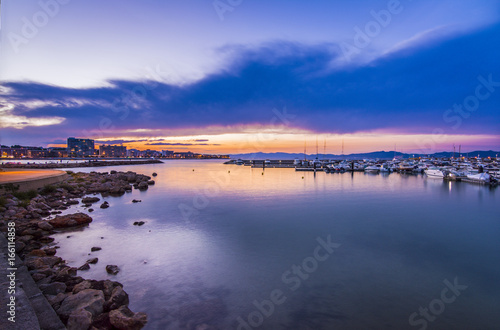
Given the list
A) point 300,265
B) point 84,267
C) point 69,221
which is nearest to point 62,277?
point 84,267

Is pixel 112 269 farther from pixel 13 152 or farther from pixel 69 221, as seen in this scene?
pixel 13 152

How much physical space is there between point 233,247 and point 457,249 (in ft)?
34.4

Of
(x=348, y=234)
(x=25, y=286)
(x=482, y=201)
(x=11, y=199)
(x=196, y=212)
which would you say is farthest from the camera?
(x=482, y=201)

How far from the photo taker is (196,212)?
19422mm

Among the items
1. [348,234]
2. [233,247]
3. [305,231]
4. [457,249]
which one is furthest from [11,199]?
[457,249]

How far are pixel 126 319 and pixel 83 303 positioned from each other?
3.46 feet

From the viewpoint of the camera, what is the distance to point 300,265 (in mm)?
10016

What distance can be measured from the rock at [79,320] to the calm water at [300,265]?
153 cm

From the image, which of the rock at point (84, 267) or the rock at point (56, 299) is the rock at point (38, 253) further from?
the rock at point (56, 299)

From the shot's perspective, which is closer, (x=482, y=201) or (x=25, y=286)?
(x=25, y=286)

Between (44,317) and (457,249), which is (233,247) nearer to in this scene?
(44,317)

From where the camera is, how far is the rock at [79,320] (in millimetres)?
5203

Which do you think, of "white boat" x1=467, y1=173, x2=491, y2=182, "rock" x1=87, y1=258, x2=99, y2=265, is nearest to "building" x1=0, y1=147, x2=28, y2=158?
"rock" x1=87, y1=258, x2=99, y2=265

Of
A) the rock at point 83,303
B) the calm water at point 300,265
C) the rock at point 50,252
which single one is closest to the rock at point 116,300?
the rock at point 83,303
